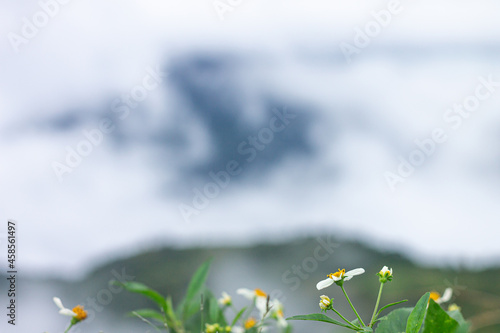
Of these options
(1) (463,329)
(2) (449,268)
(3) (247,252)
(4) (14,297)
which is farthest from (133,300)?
(1) (463,329)

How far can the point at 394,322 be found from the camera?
810 millimetres

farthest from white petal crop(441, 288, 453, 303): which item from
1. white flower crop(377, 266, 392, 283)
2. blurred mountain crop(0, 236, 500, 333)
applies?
blurred mountain crop(0, 236, 500, 333)

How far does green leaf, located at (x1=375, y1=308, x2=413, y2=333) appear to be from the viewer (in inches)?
31.3

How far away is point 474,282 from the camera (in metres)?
5.41

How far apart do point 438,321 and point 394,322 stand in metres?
0.10

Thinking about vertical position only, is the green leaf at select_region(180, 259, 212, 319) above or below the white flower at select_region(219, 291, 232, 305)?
above

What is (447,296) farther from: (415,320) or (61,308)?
(61,308)

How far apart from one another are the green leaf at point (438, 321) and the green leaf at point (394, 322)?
0.26 feet

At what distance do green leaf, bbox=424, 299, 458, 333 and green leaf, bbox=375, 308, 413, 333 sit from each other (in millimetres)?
79


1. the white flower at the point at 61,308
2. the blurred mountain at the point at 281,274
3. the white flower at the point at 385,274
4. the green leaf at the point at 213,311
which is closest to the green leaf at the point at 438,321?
the white flower at the point at 385,274

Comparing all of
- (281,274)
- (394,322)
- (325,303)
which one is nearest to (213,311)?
(325,303)

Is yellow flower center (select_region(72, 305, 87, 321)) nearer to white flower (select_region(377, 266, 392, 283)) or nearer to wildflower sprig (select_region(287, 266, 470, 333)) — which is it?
wildflower sprig (select_region(287, 266, 470, 333))

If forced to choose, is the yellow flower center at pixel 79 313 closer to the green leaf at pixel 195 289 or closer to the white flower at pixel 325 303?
the green leaf at pixel 195 289

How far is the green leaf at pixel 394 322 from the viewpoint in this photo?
0.80m
